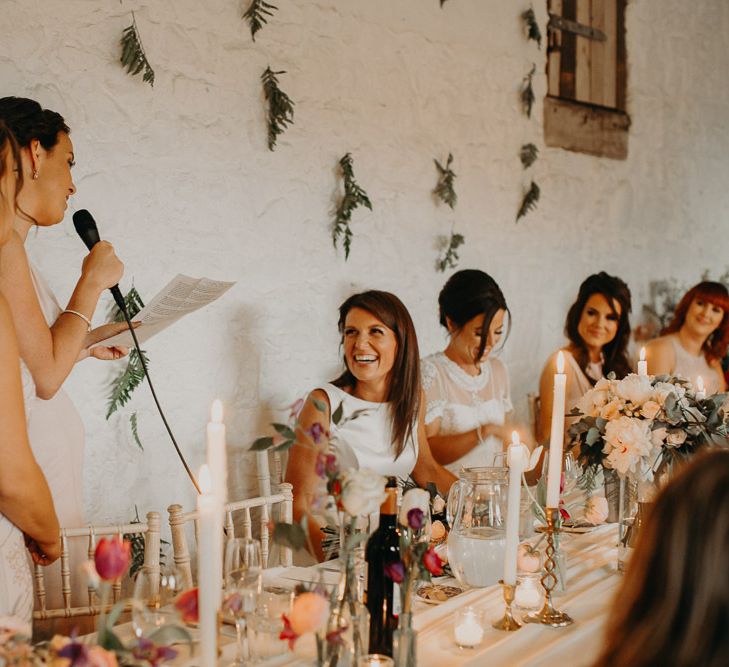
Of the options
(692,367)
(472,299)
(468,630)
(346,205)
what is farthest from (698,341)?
(468,630)

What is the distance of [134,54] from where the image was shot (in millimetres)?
2711

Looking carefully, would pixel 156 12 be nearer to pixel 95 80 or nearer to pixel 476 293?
pixel 95 80

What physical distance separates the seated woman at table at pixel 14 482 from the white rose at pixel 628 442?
117 cm

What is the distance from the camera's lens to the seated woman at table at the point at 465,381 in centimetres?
329

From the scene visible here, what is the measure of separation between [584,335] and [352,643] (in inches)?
115

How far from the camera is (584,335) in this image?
398 cm

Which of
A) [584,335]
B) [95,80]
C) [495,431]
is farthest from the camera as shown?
[584,335]

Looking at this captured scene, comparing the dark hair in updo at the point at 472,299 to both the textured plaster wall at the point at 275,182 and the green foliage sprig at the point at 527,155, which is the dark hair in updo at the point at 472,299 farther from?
the green foliage sprig at the point at 527,155

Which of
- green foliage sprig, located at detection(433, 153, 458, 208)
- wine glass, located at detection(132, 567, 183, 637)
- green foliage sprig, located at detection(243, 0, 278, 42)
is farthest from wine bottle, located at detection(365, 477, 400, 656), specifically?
green foliage sprig, located at detection(433, 153, 458, 208)

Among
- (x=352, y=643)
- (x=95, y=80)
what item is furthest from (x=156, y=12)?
(x=352, y=643)

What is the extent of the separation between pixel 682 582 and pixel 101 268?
1.67m

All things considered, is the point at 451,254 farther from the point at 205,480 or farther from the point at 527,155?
the point at 205,480

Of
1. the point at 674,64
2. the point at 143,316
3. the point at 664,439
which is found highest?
the point at 674,64

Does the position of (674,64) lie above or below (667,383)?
above
